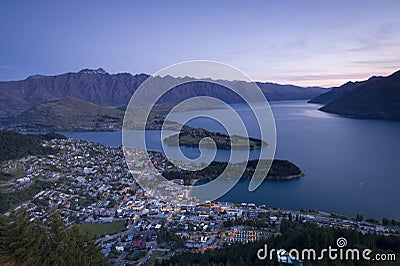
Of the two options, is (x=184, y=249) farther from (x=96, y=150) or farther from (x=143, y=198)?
(x=96, y=150)

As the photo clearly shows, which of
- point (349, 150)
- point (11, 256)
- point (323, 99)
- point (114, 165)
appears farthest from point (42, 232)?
point (323, 99)

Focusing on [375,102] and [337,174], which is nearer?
[337,174]

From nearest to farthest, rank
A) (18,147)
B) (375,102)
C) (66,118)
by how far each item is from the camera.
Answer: (18,147) < (66,118) < (375,102)

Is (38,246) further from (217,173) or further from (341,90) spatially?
(341,90)

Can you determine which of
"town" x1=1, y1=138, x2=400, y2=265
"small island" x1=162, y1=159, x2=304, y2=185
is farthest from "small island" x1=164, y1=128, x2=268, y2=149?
"town" x1=1, y1=138, x2=400, y2=265

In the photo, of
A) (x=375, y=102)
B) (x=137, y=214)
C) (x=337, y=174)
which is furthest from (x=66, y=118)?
(x=375, y=102)

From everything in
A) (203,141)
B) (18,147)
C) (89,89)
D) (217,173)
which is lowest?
(217,173)
